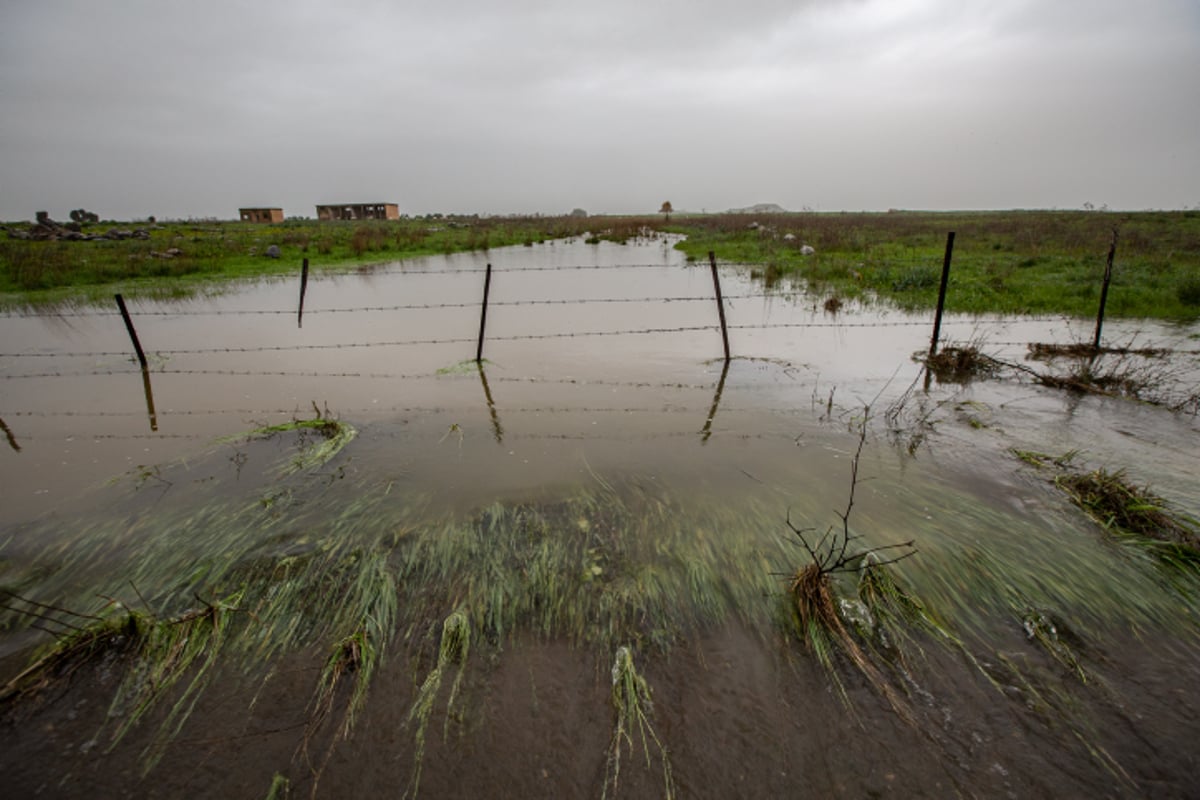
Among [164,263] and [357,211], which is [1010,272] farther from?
[357,211]

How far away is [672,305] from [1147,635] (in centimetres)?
1122

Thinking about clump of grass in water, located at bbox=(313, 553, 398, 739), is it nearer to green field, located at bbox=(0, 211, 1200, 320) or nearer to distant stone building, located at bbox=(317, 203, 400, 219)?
green field, located at bbox=(0, 211, 1200, 320)

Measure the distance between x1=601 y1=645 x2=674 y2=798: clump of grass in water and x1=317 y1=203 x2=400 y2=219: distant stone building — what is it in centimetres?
9005

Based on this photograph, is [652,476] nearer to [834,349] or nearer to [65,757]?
[65,757]

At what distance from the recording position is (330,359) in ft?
28.9

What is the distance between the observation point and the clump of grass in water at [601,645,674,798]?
2230 millimetres

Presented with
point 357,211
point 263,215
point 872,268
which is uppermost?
point 357,211

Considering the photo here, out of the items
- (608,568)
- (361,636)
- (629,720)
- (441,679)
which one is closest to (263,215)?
(361,636)

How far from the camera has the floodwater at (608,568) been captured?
7.50ft

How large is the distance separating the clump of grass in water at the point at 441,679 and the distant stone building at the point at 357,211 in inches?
3519

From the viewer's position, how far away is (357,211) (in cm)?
7994

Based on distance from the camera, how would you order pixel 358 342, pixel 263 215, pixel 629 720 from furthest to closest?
pixel 263 215
pixel 358 342
pixel 629 720

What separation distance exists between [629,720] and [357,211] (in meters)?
92.9

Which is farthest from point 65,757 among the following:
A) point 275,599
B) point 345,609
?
point 345,609
